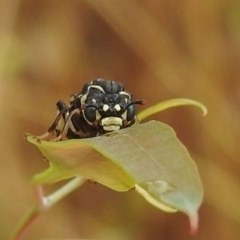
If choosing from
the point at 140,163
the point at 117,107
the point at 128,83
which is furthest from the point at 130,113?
the point at 128,83

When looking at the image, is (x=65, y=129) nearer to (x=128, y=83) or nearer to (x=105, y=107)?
(x=105, y=107)

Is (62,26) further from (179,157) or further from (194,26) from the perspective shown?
(179,157)

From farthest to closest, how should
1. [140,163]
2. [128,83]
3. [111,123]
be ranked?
[128,83], [111,123], [140,163]

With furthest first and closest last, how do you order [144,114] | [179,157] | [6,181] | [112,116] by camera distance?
1. [6,181]
2. [144,114]
3. [112,116]
4. [179,157]

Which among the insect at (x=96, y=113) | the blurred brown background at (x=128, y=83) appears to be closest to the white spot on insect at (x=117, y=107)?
the insect at (x=96, y=113)

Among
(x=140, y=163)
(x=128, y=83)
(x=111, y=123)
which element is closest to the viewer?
(x=140, y=163)

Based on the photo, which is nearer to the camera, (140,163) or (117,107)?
(140,163)

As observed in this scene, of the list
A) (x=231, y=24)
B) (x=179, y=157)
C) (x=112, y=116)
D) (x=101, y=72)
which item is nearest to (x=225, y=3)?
(x=231, y=24)

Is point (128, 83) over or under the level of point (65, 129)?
under
